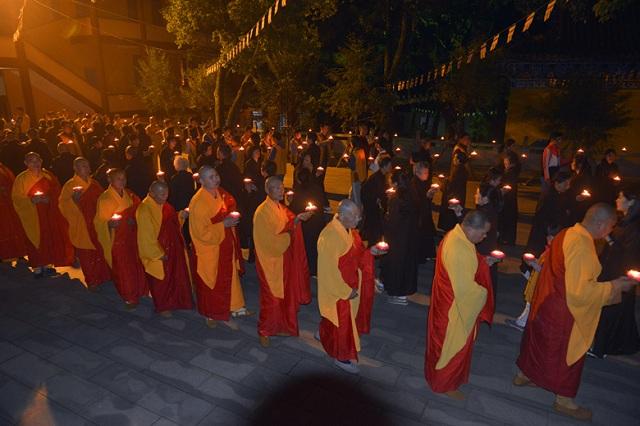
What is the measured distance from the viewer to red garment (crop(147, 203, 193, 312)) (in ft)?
18.5

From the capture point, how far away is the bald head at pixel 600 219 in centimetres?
379

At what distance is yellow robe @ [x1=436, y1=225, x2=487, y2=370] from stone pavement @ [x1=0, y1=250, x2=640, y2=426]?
0.90 m

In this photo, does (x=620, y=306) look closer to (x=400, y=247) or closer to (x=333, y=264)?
(x=400, y=247)

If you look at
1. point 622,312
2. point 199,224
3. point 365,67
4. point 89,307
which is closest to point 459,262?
point 622,312

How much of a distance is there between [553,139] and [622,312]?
6068 mm

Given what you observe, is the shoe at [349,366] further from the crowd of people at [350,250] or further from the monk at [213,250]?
the monk at [213,250]

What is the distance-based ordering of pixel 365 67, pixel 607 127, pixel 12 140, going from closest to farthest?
pixel 12 140, pixel 607 127, pixel 365 67

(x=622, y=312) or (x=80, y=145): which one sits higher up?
(x=80, y=145)

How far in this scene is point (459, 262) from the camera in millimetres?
3873

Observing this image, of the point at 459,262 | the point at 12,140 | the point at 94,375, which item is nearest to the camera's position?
the point at 459,262

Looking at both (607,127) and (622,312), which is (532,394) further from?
(607,127)

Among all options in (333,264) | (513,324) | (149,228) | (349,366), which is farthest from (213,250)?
(513,324)

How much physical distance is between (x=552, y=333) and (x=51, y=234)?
24.0ft

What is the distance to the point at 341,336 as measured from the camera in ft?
15.2
